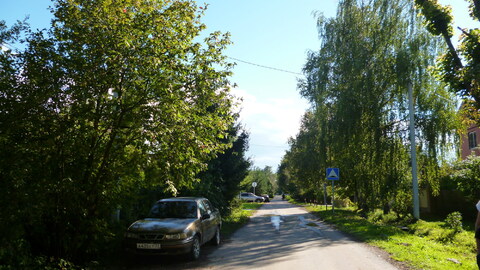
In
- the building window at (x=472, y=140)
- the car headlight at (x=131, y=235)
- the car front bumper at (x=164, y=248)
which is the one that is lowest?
the car front bumper at (x=164, y=248)

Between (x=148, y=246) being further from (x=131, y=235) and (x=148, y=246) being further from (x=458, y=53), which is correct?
(x=458, y=53)

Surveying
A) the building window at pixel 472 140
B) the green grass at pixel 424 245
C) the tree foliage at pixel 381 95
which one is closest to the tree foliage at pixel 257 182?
the tree foliage at pixel 381 95

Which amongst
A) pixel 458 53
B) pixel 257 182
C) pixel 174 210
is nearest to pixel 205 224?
pixel 174 210

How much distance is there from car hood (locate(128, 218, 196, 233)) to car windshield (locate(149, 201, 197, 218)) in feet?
1.27

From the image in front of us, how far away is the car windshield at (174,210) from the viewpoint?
9447 millimetres

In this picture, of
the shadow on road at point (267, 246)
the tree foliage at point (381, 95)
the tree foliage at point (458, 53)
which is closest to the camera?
the tree foliage at point (458, 53)

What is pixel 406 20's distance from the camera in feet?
59.9

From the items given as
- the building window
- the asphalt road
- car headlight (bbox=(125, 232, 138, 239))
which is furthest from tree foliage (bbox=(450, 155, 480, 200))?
the building window

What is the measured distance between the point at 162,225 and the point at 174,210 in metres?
1.26

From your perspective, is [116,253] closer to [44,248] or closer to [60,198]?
[44,248]

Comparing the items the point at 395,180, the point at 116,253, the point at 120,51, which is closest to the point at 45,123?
the point at 120,51

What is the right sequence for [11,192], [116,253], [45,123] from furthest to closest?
[116,253] → [45,123] → [11,192]

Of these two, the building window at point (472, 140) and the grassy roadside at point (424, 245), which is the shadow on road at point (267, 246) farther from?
the building window at point (472, 140)

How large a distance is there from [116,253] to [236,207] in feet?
47.4
